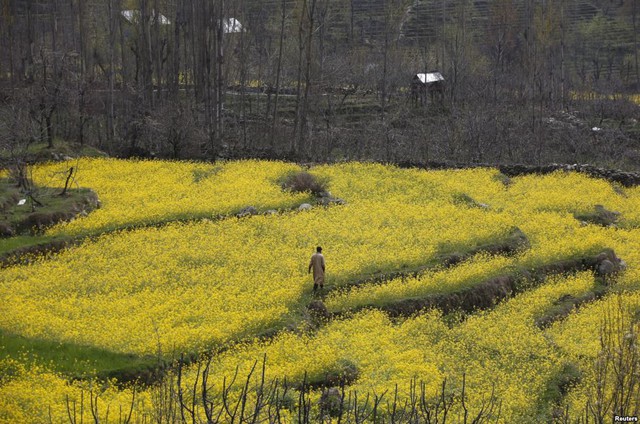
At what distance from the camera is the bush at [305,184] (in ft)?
127

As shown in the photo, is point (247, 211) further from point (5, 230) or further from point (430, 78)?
Result: point (430, 78)

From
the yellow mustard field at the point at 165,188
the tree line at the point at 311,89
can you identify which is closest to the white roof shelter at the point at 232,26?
the tree line at the point at 311,89

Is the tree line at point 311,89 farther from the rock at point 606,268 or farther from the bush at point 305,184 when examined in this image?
the rock at point 606,268

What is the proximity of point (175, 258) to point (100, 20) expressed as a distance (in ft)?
216

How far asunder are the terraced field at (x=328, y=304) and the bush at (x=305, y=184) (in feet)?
2.49

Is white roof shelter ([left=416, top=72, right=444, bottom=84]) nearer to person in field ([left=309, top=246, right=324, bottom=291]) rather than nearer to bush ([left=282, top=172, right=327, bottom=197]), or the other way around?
bush ([left=282, top=172, right=327, bottom=197])

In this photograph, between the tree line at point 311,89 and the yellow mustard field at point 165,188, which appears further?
the tree line at point 311,89

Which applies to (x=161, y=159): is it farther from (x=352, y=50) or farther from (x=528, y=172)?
(x=352, y=50)

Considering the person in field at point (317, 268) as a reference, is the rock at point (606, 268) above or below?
below

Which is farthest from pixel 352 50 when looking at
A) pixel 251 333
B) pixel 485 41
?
pixel 251 333

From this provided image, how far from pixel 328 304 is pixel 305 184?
48.4 ft

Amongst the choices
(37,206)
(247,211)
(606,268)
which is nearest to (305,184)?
(247,211)

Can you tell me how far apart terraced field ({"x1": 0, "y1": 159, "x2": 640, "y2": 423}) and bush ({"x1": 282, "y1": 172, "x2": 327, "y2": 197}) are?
0.76 m

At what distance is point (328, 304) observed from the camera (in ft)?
81.7
